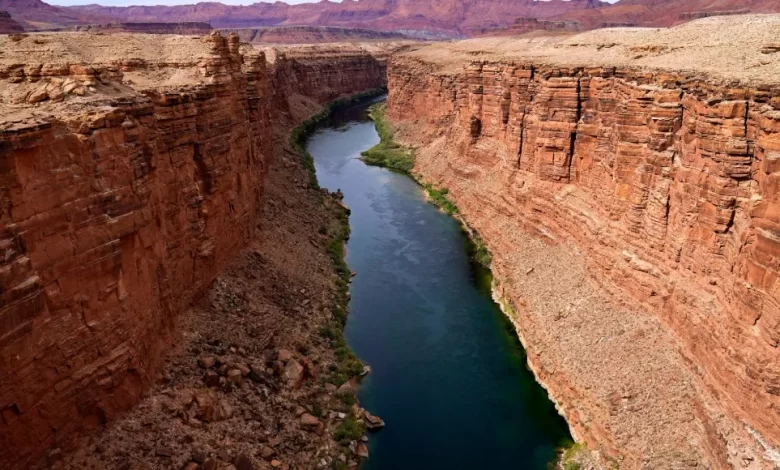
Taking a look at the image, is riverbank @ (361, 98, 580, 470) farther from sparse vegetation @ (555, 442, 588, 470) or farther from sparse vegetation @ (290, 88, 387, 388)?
sparse vegetation @ (290, 88, 387, 388)

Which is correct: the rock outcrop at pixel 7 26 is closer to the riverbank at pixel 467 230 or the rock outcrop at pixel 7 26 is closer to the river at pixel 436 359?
the riverbank at pixel 467 230

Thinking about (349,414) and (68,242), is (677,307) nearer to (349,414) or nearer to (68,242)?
(349,414)

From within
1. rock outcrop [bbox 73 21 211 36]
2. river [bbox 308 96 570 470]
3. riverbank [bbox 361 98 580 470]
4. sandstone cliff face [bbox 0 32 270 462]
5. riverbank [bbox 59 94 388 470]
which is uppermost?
rock outcrop [bbox 73 21 211 36]

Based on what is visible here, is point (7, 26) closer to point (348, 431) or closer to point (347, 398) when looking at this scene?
point (347, 398)

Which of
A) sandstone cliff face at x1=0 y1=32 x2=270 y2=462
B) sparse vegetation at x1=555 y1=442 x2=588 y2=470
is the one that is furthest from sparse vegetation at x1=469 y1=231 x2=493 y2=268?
sandstone cliff face at x1=0 y1=32 x2=270 y2=462

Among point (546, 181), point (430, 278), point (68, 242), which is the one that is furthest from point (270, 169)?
point (68, 242)
